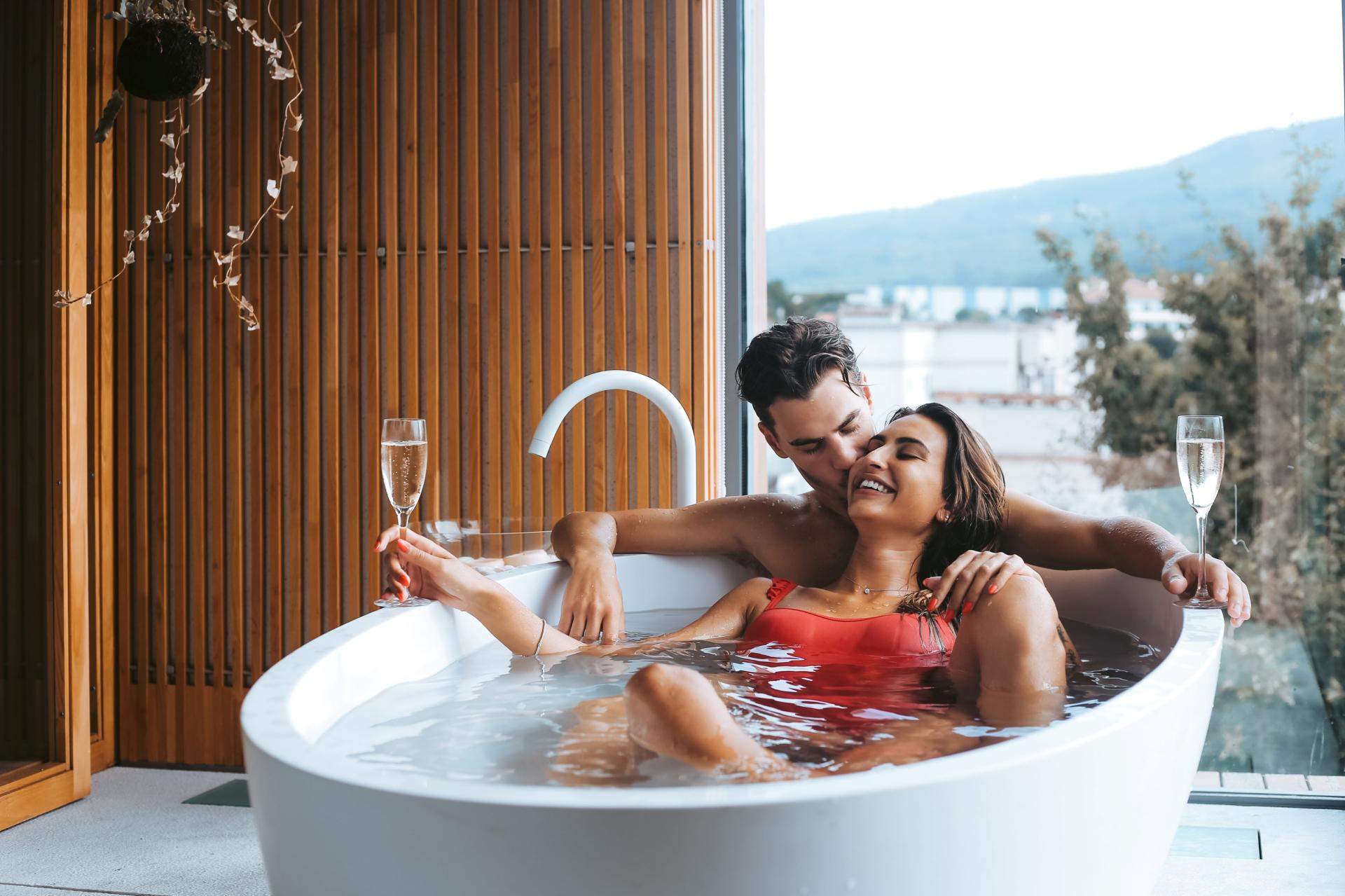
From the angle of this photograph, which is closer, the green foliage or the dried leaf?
the dried leaf

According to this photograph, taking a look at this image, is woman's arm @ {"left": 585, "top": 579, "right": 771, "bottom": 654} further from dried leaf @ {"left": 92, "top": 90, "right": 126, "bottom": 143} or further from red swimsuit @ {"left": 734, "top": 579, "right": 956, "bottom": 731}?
dried leaf @ {"left": 92, "top": 90, "right": 126, "bottom": 143}

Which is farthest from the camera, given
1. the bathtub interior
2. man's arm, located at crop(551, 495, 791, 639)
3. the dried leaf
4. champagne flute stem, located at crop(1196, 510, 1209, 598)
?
the dried leaf

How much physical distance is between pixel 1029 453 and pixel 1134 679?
171 cm

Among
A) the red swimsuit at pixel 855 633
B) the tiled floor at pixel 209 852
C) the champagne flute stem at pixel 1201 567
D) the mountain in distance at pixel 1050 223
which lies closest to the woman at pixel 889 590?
the red swimsuit at pixel 855 633

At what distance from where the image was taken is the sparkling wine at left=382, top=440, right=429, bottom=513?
1.93 metres

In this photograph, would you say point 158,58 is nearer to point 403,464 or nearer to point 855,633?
point 403,464

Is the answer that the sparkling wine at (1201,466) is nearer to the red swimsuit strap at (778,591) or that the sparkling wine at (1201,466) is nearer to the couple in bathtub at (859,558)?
the couple in bathtub at (859,558)

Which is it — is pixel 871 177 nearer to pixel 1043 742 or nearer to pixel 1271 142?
pixel 1271 142

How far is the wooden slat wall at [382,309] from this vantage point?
10.6 feet

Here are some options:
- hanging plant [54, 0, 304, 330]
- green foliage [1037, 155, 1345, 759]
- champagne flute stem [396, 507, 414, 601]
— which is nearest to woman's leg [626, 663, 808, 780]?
champagne flute stem [396, 507, 414, 601]

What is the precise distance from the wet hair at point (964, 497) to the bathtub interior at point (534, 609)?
264 mm

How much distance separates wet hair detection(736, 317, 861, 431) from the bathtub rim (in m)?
1.02

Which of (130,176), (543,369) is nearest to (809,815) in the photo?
(543,369)

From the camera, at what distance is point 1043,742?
1.04 m
